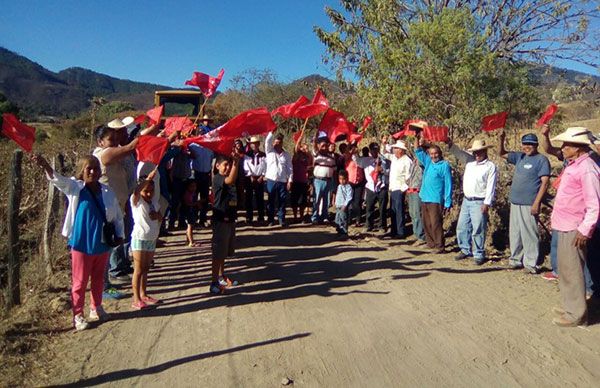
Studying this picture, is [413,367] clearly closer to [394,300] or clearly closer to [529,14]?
[394,300]

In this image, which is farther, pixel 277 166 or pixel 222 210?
pixel 277 166

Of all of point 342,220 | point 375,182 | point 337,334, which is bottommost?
point 337,334

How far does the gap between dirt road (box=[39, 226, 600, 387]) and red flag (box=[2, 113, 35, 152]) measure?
6.27 feet

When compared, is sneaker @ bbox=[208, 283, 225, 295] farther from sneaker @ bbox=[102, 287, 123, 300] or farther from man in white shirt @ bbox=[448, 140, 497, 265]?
man in white shirt @ bbox=[448, 140, 497, 265]

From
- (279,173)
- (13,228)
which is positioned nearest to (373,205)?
(279,173)

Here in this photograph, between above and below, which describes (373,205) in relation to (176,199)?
below

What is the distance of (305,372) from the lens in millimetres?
4184

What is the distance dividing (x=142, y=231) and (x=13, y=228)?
54.5 inches

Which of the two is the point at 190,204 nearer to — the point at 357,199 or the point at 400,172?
the point at 357,199

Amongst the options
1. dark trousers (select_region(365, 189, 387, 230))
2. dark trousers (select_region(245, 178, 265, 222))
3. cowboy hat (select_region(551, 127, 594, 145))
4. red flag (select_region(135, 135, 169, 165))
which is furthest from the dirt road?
dark trousers (select_region(245, 178, 265, 222))

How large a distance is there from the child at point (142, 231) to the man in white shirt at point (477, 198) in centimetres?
484

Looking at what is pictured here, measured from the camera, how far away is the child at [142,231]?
549 cm

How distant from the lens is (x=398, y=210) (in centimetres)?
966

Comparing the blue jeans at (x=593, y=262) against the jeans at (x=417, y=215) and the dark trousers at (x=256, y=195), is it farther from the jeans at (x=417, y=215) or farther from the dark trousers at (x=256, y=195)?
the dark trousers at (x=256, y=195)
